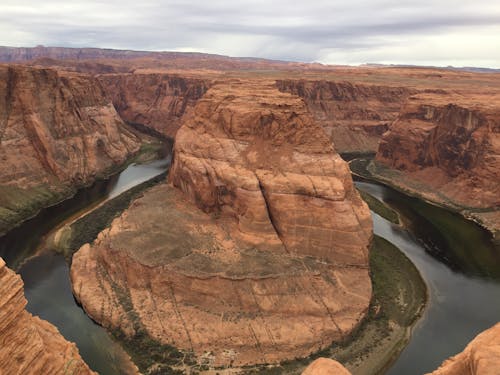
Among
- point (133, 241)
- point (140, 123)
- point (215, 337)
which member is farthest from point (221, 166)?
point (140, 123)

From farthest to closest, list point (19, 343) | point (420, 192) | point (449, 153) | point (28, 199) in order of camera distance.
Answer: point (449, 153)
point (420, 192)
point (28, 199)
point (19, 343)

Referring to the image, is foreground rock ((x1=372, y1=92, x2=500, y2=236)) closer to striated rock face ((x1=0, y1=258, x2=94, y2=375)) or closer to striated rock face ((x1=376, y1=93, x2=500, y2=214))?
striated rock face ((x1=376, y1=93, x2=500, y2=214))

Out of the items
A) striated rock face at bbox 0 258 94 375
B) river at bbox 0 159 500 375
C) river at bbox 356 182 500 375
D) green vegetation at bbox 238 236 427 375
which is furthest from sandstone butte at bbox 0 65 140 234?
river at bbox 356 182 500 375

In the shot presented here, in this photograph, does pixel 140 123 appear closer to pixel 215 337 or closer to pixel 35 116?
pixel 35 116

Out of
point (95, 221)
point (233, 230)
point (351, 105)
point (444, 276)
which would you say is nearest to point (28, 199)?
point (95, 221)

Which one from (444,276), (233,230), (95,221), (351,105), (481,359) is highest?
(351,105)

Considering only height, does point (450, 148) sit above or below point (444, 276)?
above

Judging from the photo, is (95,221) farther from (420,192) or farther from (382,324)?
(420,192)
